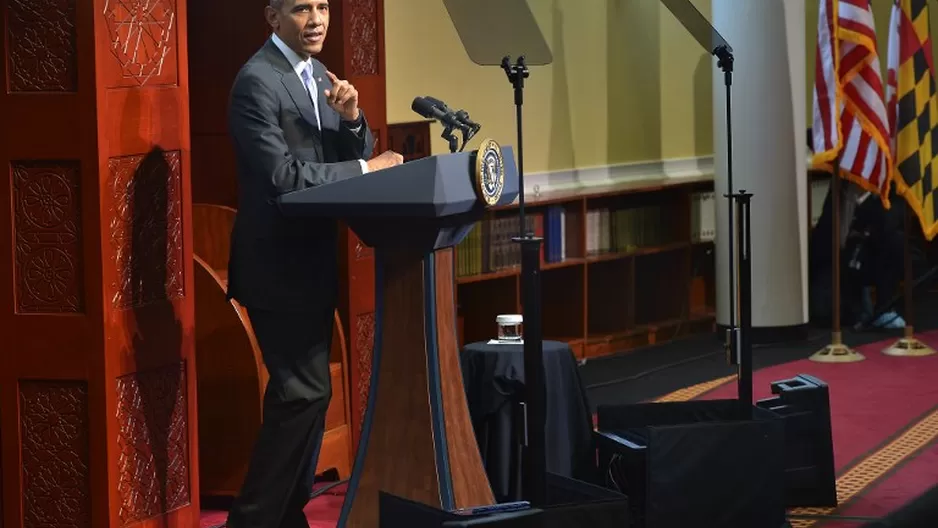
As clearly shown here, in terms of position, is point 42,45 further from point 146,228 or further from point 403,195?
point 403,195

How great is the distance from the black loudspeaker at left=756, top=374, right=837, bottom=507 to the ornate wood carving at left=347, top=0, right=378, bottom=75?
186 centimetres

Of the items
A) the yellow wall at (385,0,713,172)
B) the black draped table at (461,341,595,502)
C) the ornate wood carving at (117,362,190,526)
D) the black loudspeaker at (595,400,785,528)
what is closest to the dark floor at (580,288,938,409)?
the yellow wall at (385,0,713,172)

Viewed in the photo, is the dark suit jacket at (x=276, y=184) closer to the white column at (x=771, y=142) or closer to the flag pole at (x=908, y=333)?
the white column at (x=771, y=142)

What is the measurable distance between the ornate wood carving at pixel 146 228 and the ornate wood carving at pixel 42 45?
0.26 meters

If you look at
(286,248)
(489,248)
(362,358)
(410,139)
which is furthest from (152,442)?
(489,248)

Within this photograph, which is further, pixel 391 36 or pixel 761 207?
pixel 761 207

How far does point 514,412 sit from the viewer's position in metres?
4.72

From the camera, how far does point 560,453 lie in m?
4.82

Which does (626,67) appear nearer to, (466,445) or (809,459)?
(809,459)

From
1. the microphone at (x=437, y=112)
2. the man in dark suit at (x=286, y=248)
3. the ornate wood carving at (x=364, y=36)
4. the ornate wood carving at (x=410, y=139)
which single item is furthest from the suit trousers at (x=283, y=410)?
the ornate wood carving at (x=410, y=139)

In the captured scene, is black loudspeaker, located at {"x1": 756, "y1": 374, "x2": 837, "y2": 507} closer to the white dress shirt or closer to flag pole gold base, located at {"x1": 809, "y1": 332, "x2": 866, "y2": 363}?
the white dress shirt

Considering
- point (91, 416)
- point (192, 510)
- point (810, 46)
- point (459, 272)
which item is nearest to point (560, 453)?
point (192, 510)

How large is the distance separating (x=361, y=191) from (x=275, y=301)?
0.39m

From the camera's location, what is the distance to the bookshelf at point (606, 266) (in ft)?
26.0
